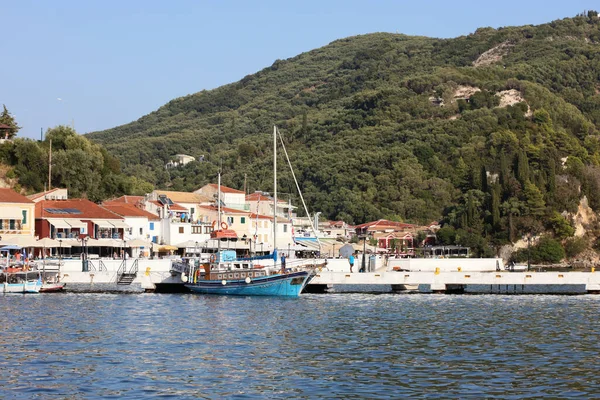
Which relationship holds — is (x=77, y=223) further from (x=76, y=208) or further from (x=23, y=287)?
(x=23, y=287)

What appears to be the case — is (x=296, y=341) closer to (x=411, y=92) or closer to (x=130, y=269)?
(x=130, y=269)

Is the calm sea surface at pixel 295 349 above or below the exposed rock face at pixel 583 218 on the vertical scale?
below

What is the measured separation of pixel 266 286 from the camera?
176 ft

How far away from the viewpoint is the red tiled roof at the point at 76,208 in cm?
7288

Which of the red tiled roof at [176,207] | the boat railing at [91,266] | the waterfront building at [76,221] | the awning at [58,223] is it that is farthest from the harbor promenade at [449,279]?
the red tiled roof at [176,207]

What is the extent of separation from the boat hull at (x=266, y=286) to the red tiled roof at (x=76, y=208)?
2265 centimetres

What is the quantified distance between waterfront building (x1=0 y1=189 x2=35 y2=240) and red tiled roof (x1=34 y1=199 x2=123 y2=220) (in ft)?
6.67

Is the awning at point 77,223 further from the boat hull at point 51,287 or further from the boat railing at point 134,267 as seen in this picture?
the boat hull at point 51,287

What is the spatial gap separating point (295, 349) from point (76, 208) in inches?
1843

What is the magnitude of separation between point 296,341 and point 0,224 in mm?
40839

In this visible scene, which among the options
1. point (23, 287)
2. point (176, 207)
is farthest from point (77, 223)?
point (23, 287)

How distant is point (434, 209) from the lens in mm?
128750

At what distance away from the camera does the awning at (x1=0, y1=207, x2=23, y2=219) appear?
68213mm

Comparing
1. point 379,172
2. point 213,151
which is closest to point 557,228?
point 379,172
